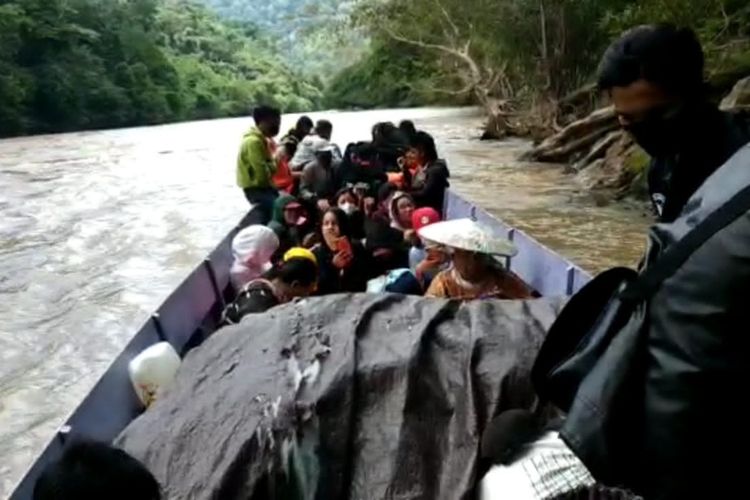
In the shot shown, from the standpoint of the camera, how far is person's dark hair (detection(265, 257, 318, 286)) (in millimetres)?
3586

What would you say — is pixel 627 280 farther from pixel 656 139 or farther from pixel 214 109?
pixel 214 109

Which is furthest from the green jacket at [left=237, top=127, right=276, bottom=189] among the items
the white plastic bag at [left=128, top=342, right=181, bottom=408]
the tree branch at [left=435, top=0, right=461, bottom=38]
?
the tree branch at [left=435, top=0, right=461, bottom=38]

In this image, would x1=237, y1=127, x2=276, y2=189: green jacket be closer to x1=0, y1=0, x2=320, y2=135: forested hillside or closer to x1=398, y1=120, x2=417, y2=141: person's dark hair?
x1=398, y1=120, x2=417, y2=141: person's dark hair

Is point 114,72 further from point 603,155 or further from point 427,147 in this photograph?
point 427,147

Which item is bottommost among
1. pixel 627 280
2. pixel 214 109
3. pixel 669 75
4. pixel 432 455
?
pixel 214 109

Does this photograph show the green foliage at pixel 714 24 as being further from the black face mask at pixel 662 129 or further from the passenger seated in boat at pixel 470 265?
the black face mask at pixel 662 129

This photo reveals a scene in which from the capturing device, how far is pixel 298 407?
1680 mm

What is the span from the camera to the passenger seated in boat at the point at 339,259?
4.64 metres

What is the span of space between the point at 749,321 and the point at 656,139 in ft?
2.13

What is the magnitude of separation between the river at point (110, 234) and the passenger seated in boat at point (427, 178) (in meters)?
2.44

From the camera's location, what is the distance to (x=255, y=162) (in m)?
6.74

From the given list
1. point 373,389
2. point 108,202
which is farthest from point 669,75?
point 108,202

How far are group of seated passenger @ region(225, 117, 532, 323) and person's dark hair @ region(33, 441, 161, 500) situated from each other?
187cm

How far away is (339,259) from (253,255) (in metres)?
0.47
